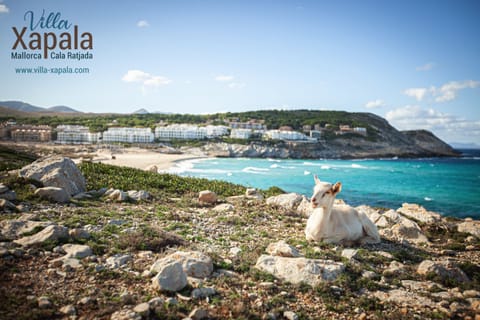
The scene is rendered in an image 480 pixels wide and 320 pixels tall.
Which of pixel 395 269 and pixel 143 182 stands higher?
pixel 143 182

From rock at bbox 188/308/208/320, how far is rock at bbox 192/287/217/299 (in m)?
0.45

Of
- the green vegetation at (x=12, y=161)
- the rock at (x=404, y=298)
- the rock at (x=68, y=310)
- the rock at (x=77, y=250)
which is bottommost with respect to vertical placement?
the rock at (x=404, y=298)

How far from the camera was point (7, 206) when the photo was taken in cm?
849

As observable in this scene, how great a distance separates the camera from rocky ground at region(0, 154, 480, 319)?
174 inches

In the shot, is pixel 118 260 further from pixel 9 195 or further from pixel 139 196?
pixel 139 196

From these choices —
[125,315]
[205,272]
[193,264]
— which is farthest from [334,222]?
[125,315]

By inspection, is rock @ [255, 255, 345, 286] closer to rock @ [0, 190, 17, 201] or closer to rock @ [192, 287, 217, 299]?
rock @ [192, 287, 217, 299]

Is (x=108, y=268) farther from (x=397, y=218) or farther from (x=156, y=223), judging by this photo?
(x=397, y=218)

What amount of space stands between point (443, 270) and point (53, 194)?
489 inches

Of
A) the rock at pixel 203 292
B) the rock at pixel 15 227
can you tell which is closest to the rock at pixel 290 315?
the rock at pixel 203 292

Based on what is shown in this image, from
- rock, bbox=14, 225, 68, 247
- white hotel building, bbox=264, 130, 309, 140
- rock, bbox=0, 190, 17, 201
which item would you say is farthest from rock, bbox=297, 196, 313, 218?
white hotel building, bbox=264, 130, 309, 140

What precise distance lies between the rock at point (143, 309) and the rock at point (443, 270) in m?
6.10

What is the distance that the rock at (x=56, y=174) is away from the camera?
11273 millimetres

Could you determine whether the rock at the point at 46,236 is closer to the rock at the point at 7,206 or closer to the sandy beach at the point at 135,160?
the rock at the point at 7,206
